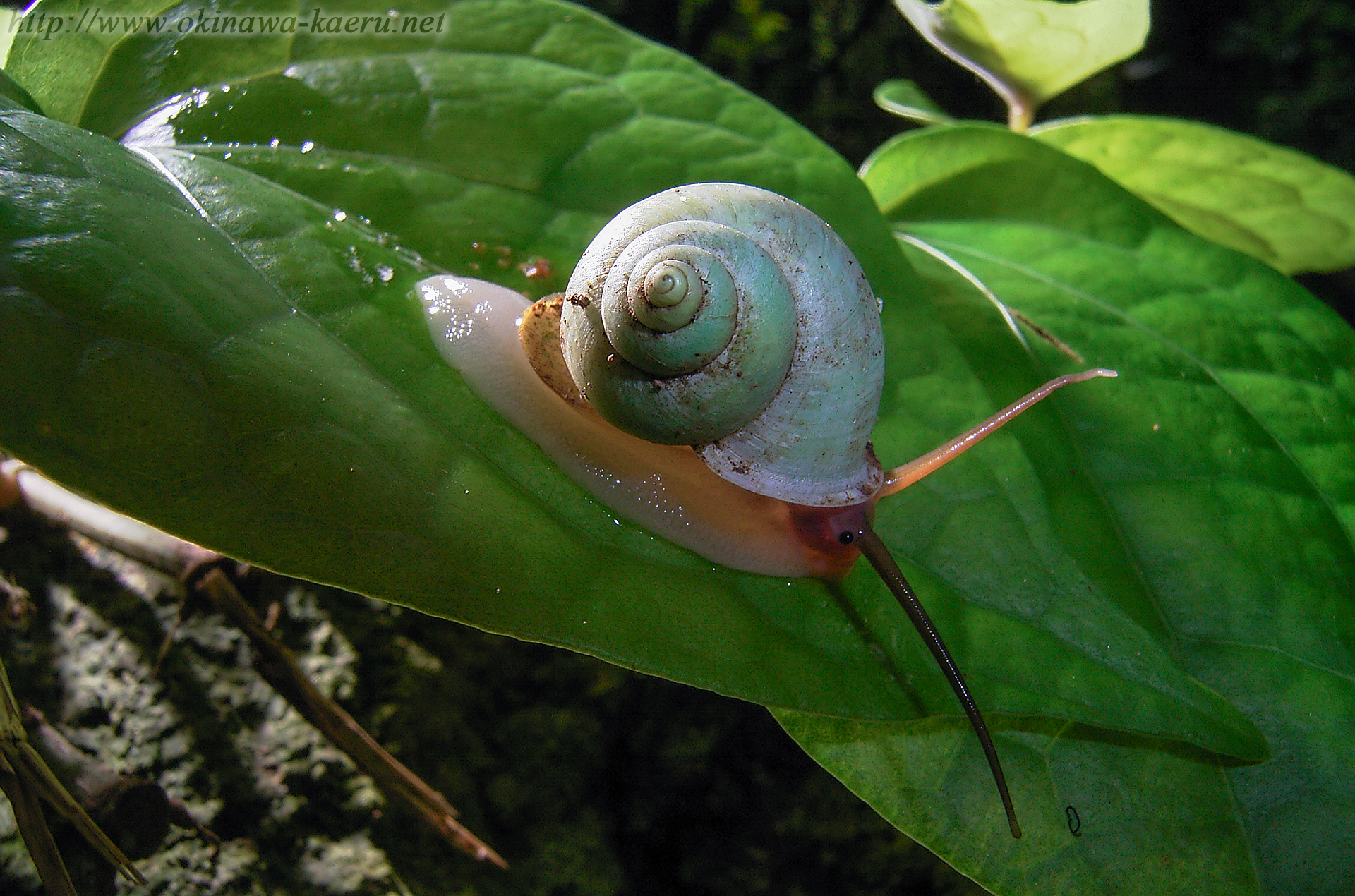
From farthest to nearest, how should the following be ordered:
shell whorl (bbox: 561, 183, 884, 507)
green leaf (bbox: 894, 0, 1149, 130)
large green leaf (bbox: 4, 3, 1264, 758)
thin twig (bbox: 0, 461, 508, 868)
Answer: green leaf (bbox: 894, 0, 1149, 130) < thin twig (bbox: 0, 461, 508, 868) < shell whorl (bbox: 561, 183, 884, 507) < large green leaf (bbox: 4, 3, 1264, 758)

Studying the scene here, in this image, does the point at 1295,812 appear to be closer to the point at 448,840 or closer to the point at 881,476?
the point at 881,476

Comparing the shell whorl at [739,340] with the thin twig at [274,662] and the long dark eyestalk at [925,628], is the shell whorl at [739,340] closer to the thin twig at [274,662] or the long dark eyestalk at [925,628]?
the long dark eyestalk at [925,628]

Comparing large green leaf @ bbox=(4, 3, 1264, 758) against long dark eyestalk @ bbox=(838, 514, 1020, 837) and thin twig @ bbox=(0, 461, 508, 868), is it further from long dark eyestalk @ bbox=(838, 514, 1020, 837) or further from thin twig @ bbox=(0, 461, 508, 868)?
thin twig @ bbox=(0, 461, 508, 868)

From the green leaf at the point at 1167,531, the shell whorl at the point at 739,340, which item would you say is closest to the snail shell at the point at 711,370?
the shell whorl at the point at 739,340

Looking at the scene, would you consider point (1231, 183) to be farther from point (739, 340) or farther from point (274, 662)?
point (274, 662)

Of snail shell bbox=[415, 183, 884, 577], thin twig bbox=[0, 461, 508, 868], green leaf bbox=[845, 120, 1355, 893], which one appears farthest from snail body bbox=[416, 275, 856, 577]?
thin twig bbox=[0, 461, 508, 868]

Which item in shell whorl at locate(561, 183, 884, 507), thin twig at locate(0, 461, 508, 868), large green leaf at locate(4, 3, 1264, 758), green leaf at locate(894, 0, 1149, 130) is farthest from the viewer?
green leaf at locate(894, 0, 1149, 130)

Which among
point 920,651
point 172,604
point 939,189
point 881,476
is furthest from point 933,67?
point 172,604

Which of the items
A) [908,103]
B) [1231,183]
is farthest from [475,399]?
[1231,183]
